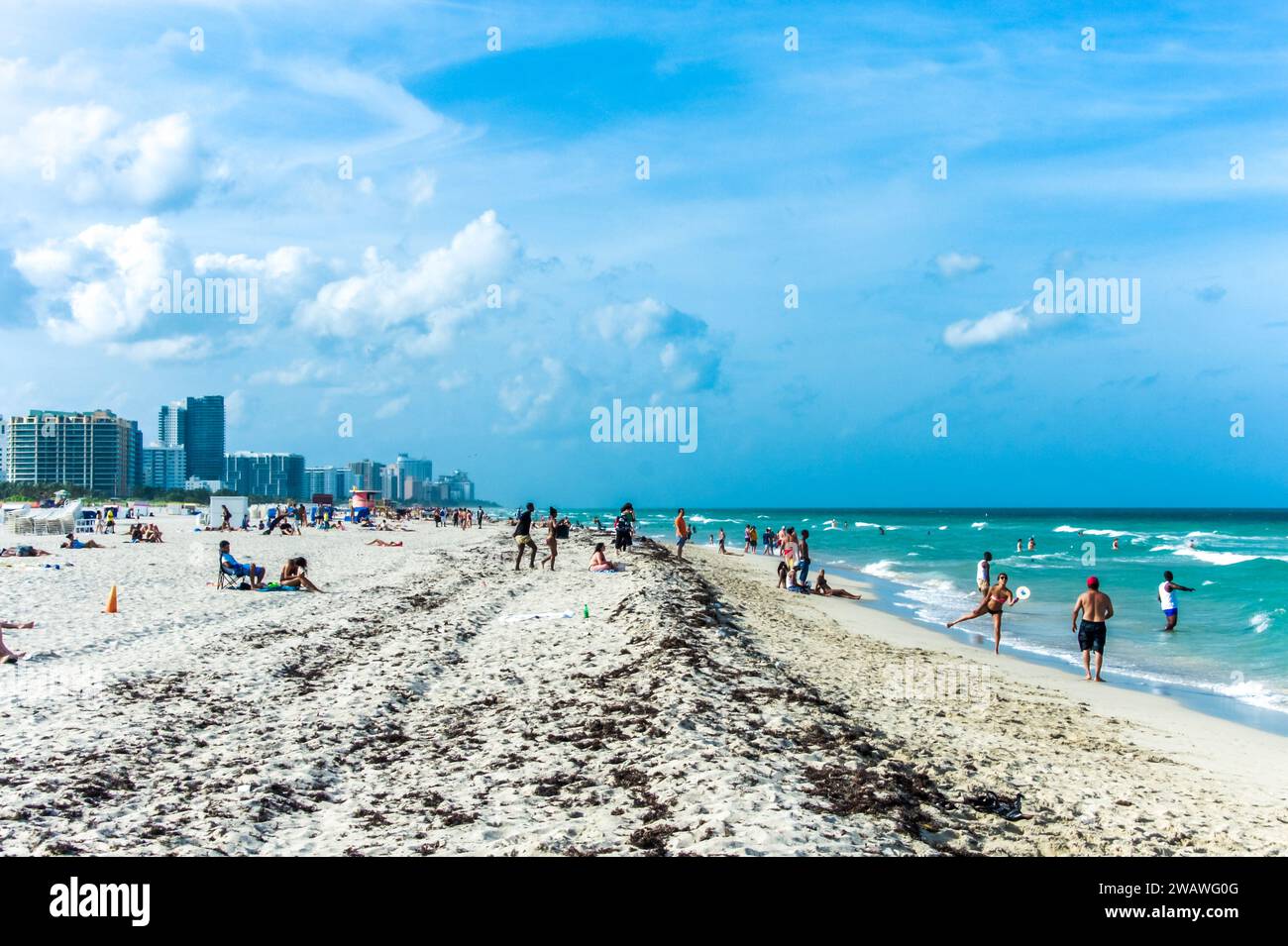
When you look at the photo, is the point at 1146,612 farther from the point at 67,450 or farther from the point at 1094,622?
the point at 67,450

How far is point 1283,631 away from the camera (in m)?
20.3

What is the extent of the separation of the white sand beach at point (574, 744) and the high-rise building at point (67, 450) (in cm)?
14983

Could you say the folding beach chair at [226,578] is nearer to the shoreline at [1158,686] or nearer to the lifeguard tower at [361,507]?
the shoreline at [1158,686]

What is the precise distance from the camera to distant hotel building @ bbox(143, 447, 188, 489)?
181125 millimetres

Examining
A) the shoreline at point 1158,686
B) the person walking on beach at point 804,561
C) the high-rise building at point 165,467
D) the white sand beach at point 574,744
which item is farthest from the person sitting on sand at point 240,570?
the high-rise building at point 165,467

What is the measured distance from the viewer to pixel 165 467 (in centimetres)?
18788

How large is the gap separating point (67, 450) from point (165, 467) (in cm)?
4651

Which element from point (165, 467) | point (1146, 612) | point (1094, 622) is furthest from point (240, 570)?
point (165, 467)

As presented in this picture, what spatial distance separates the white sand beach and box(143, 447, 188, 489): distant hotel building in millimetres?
189349
